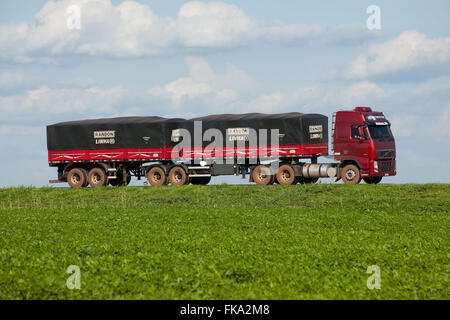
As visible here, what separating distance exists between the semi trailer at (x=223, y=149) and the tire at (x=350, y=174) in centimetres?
5

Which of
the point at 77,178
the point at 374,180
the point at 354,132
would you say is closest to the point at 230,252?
the point at 354,132

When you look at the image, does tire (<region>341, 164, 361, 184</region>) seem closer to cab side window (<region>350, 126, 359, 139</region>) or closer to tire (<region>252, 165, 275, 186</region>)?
cab side window (<region>350, 126, 359, 139</region>)

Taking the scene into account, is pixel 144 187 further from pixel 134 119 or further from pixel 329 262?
pixel 329 262

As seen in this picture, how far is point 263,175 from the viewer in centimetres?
3700

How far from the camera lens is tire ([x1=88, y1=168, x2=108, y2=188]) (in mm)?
40688

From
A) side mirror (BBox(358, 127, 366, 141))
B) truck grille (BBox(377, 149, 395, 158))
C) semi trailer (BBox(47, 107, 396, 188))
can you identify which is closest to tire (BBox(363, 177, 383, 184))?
semi trailer (BBox(47, 107, 396, 188))

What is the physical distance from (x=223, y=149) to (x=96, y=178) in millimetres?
9230

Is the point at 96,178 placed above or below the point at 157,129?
below

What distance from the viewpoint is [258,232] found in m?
19.1

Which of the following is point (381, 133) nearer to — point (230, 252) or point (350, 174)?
point (350, 174)

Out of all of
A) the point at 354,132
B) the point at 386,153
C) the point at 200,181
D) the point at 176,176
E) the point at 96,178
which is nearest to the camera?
the point at 354,132

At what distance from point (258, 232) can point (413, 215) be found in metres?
7.78

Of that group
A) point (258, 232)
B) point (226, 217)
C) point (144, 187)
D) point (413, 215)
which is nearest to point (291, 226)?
point (258, 232)

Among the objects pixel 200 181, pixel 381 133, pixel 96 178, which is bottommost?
pixel 200 181
